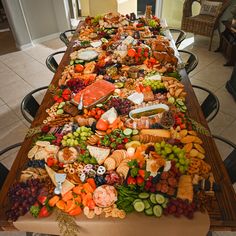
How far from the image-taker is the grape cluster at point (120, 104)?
1.70m

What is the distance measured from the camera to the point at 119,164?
1.34 metres

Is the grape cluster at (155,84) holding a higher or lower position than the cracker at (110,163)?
higher

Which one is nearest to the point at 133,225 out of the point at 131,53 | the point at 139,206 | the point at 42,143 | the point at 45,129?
the point at 139,206

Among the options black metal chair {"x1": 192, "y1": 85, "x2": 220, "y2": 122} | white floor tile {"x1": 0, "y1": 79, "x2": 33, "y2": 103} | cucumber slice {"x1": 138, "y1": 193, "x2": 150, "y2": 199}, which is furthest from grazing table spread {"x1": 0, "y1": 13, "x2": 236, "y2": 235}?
white floor tile {"x1": 0, "y1": 79, "x2": 33, "y2": 103}

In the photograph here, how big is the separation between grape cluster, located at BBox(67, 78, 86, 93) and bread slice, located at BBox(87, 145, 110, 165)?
70 centimetres

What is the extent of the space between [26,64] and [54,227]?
11.9ft

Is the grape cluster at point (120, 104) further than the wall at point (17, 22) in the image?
No

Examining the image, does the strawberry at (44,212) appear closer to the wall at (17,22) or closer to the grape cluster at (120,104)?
the grape cluster at (120,104)

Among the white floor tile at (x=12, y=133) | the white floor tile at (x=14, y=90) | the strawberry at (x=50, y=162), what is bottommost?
the white floor tile at (x=12, y=133)

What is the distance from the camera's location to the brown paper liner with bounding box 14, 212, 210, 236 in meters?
1.08

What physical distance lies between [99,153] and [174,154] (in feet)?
1.49

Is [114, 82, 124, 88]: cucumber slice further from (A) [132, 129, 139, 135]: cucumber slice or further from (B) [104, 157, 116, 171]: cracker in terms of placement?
(B) [104, 157, 116, 171]: cracker

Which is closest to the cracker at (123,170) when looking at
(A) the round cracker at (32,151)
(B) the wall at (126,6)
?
(A) the round cracker at (32,151)

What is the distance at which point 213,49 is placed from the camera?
4.39 m
